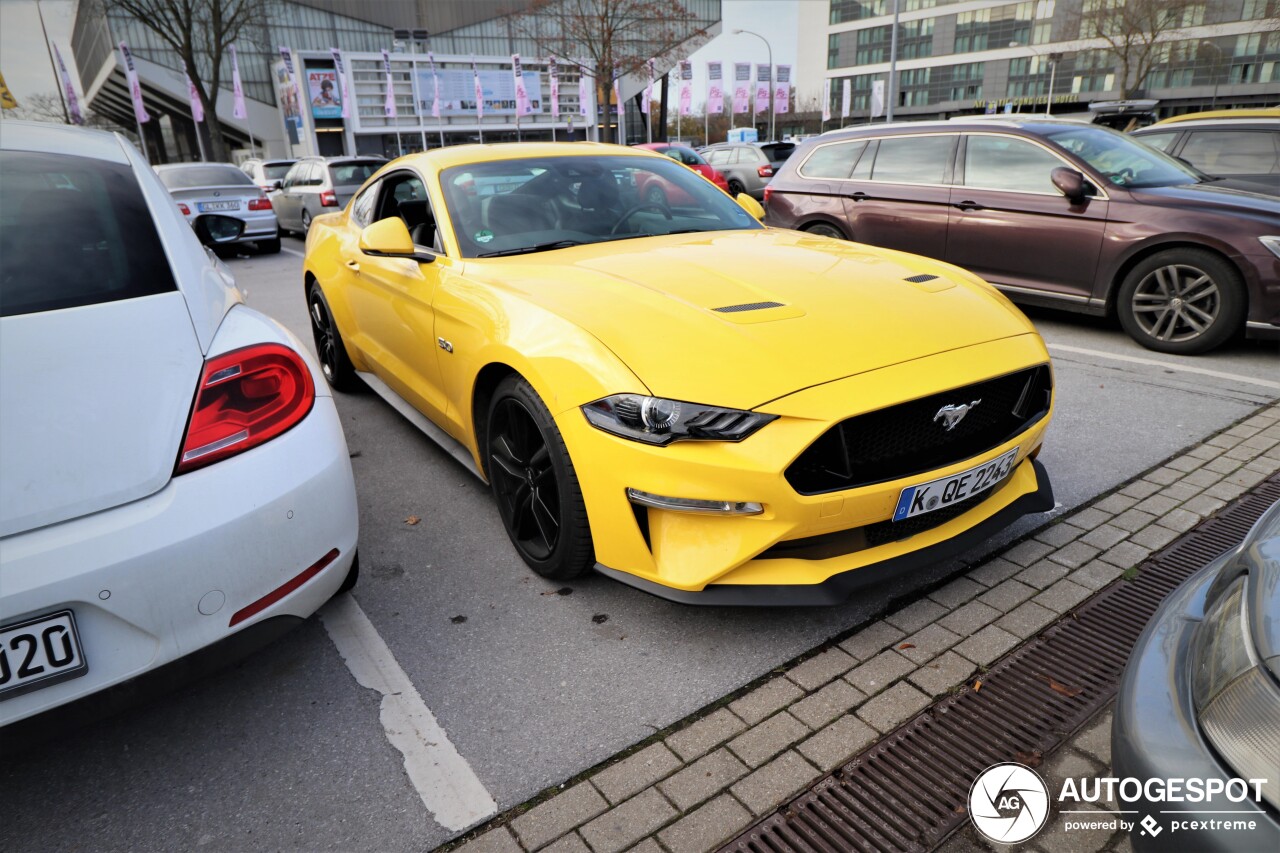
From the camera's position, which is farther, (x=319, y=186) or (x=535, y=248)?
(x=319, y=186)

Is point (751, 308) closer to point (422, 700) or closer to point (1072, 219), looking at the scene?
point (422, 700)

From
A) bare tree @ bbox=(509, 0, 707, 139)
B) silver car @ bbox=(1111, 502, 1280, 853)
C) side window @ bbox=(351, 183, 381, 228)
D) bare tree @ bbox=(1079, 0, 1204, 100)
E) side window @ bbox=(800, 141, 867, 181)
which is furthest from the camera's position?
bare tree @ bbox=(1079, 0, 1204, 100)

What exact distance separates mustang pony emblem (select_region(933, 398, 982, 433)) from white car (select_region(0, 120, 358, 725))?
177 centimetres

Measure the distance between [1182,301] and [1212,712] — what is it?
5.22m

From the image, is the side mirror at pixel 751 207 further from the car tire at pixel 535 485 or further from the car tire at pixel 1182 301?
the car tire at pixel 1182 301

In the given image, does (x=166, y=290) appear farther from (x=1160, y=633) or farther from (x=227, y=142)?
(x=227, y=142)

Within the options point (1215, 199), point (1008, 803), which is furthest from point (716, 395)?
point (1215, 199)

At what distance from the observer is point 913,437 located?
2.36 m

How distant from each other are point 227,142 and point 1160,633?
3174 inches

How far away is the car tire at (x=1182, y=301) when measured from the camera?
5.24 m

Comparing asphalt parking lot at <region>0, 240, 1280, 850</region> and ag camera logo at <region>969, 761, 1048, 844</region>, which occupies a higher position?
asphalt parking lot at <region>0, 240, 1280, 850</region>

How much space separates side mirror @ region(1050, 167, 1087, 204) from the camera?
5.69 m

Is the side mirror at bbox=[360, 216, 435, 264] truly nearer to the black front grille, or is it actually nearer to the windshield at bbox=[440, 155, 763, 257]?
the windshield at bbox=[440, 155, 763, 257]

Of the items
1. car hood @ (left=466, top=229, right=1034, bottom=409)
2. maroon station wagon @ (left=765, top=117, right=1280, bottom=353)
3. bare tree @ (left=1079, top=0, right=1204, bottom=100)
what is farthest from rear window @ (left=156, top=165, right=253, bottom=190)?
bare tree @ (left=1079, top=0, right=1204, bottom=100)
